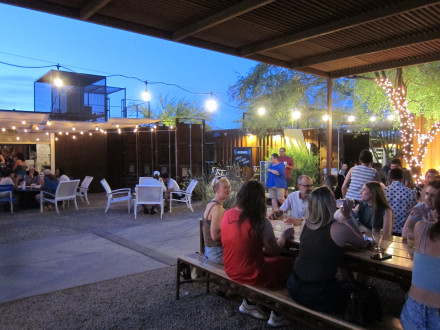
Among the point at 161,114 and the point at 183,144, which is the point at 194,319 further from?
the point at 161,114

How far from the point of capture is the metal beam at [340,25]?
3772 millimetres

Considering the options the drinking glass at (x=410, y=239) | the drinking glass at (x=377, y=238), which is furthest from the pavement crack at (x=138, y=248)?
the drinking glass at (x=410, y=239)

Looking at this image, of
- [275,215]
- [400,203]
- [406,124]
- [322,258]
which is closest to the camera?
[322,258]

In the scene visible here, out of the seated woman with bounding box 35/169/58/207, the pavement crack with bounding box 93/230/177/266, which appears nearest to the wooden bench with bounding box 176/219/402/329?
the pavement crack with bounding box 93/230/177/266

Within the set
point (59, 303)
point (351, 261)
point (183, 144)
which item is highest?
point (183, 144)

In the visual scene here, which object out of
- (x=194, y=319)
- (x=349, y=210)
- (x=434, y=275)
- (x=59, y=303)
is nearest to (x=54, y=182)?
(x=59, y=303)

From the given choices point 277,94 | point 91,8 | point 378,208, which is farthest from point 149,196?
point 277,94

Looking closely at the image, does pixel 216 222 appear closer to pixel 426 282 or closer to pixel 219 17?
pixel 426 282

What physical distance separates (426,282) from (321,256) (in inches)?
27.1

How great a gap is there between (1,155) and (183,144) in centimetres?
658

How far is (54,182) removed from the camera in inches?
384

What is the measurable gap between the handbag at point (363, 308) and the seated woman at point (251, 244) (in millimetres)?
770

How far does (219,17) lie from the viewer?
13.4 ft

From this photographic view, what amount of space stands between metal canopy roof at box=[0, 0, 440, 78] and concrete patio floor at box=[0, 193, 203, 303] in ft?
9.70
